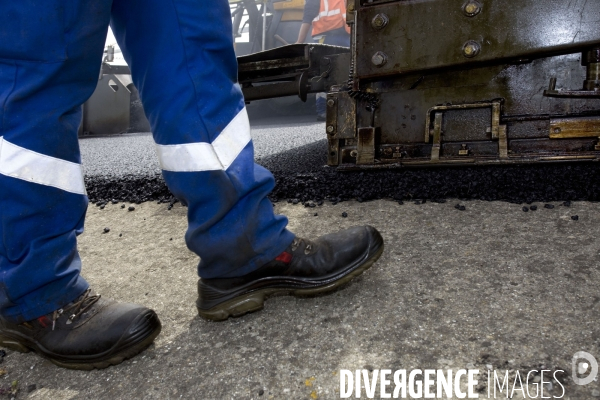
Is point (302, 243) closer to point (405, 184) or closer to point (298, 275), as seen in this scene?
point (298, 275)

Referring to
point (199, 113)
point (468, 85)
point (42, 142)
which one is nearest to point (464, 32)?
point (468, 85)

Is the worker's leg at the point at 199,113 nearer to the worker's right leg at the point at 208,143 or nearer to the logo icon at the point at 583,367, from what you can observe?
the worker's right leg at the point at 208,143

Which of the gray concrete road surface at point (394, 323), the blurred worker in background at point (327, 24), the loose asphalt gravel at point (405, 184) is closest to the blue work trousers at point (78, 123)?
the gray concrete road surface at point (394, 323)

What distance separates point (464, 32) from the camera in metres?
2.20

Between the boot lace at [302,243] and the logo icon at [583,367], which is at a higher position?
the boot lace at [302,243]

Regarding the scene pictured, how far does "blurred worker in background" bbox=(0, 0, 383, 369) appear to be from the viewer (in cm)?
102

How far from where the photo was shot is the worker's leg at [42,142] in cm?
99

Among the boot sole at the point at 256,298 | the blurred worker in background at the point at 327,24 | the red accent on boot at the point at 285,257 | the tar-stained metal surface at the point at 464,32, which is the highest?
the blurred worker in background at the point at 327,24

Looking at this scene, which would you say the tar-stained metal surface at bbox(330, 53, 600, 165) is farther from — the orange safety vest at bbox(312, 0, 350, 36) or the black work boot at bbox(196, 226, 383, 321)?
the orange safety vest at bbox(312, 0, 350, 36)

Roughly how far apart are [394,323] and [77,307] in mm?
859

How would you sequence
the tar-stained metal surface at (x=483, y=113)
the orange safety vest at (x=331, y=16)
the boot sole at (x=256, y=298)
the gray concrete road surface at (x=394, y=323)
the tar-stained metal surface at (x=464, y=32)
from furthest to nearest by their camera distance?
the orange safety vest at (x=331, y=16)
the tar-stained metal surface at (x=483, y=113)
the tar-stained metal surface at (x=464, y=32)
the boot sole at (x=256, y=298)
the gray concrete road surface at (x=394, y=323)

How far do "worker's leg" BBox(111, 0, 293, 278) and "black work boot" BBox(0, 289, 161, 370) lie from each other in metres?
0.25

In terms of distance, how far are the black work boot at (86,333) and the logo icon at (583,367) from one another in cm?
102

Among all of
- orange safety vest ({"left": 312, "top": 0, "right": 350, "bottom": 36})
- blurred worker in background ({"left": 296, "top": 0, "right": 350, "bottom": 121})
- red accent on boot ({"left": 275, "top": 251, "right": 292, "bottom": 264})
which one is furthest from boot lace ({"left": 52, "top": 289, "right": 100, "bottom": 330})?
orange safety vest ({"left": 312, "top": 0, "right": 350, "bottom": 36})
